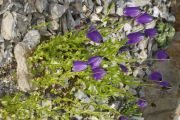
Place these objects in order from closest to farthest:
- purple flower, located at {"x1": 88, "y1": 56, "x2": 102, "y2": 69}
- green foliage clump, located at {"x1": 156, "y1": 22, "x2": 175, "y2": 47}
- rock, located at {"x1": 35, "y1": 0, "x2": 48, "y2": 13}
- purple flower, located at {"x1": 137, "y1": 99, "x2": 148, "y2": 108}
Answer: purple flower, located at {"x1": 88, "y1": 56, "x2": 102, "y2": 69} → rock, located at {"x1": 35, "y1": 0, "x2": 48, "y2": 13} → purple flower, located at {"x1": 137, "y1": 99, "x2": 148, "y2": 108} → green foliage clump, located at {"x1": 156, "y1": 22, "x2": 175, "y2": 47}

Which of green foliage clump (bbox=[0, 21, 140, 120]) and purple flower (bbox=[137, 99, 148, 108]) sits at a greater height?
green foliage clump (bbox=[0, 21, 140, 120])

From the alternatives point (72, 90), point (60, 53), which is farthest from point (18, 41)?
point (72, 90)

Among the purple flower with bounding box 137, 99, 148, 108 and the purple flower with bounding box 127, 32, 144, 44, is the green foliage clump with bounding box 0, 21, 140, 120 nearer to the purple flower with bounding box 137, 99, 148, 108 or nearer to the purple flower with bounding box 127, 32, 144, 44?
the purple flower with bounding box 127, 32, 144, 44

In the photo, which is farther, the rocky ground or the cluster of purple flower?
the rocky ground

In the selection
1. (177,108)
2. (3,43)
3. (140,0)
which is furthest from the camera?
(140,0)

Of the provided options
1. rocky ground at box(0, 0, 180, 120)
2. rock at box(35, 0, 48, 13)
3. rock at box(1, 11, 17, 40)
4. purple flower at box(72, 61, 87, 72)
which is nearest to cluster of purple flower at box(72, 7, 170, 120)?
purple flower at box(72, 61, 87, 72)

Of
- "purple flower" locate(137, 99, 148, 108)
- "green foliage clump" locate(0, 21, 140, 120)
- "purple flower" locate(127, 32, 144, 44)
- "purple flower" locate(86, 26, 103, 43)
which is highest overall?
"purple flower" locate(86, 26, 103, 43)

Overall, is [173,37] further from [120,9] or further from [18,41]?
[18,41]

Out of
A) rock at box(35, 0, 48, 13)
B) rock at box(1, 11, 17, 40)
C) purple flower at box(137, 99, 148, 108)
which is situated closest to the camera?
rock at box(1, 11, 17, 40)

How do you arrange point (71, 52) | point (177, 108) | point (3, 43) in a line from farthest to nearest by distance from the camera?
point (177, 108) → point (71, 52) → point (3, 43)
